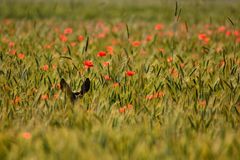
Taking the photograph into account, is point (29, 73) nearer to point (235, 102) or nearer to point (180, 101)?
point (180, 101)

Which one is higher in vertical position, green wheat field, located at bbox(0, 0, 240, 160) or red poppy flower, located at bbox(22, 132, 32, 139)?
red poppy flower, located at bbox(22, 132, 32, 139)

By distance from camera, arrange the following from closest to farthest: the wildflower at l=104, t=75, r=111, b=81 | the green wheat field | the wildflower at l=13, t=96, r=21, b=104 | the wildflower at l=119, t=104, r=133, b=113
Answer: the green wheat field → the wildflower at l=119, t=104, r=133, b=113 → the wildflower at l=13, t=96, r=21, b=104 → the wildflower at l=104, t=75, r=111, b=81

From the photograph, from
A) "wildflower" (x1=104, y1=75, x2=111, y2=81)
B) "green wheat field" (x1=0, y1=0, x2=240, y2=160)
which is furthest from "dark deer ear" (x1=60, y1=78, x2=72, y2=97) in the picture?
"wildflower" (x1=104, y1=75, x2=111, y2=81)

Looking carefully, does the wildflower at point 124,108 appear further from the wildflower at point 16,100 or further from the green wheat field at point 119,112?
the wildflower at point 16,100

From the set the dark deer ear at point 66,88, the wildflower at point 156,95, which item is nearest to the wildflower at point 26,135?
the dark deer ear at point 66,88

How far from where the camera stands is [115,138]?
5.75 feet

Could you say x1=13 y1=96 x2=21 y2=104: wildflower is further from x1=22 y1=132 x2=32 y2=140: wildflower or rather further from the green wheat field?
x1=22 y1=132 x2=32 y2=140: wildflower

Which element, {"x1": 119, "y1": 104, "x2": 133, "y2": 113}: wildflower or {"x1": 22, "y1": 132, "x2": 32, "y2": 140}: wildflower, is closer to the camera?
{"x1": 22, "y1": 132, "x2": 32, "y2": 140}: wildflower

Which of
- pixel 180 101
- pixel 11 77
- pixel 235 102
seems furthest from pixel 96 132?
pixel 11 77

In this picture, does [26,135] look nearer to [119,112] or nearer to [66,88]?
[119,112]

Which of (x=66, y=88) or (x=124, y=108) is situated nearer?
(x=124, y=108)

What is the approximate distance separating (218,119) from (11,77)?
1455mm

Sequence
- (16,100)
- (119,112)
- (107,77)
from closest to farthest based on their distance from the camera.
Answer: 1. (119,112)
2. (16,100)
3. (107,77)

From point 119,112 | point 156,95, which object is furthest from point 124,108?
point 156,95
